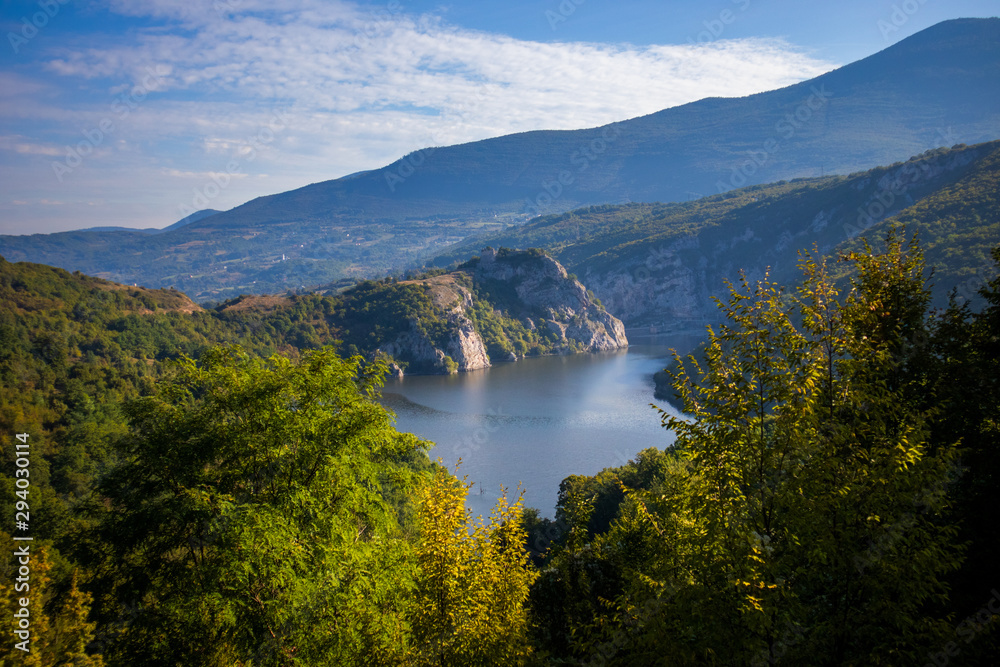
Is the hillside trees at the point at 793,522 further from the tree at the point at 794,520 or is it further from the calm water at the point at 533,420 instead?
the calm water at the point at 533,420

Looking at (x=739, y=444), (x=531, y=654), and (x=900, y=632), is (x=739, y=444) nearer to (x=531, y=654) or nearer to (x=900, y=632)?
(x=900, y=632)

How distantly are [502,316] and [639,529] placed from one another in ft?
417

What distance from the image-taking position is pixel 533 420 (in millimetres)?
72062

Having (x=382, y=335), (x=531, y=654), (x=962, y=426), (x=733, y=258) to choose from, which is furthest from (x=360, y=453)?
(x=733, y=258)

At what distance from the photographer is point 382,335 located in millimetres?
118812

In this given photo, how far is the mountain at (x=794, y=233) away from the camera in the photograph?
83088mm

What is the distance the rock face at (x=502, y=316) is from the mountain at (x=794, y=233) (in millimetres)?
32631

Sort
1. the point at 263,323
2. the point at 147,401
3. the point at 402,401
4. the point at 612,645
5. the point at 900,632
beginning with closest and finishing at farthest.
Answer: the point at 900,632 < the point at 612,645 < the point at 147,401 < the point at 402,401 < the point at 263,323

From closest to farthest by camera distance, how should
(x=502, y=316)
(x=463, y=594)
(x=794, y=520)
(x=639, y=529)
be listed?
(x=794, y=520), (x=463, y=594), (x=639, y=529), (x=502, y=316)

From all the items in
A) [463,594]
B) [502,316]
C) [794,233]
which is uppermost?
[794,233]

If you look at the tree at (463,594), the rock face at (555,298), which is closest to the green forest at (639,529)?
the tree at (463,594)

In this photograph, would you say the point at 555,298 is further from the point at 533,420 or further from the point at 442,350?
the point at 533,420

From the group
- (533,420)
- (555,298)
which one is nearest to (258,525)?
(533,420)

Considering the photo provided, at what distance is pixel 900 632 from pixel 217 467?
10.3 metres
